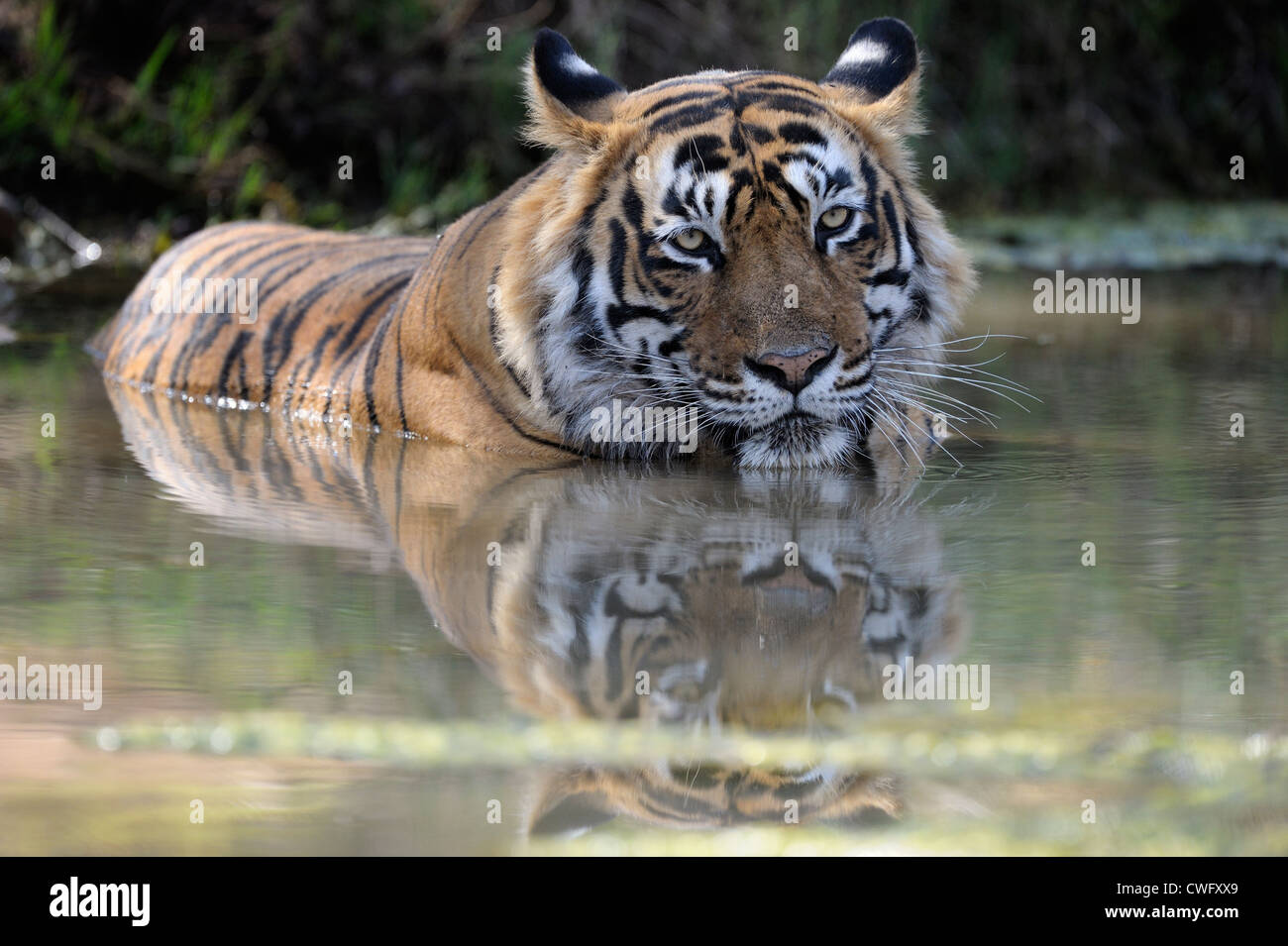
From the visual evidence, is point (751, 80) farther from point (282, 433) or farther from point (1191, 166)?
point (1191, 166)

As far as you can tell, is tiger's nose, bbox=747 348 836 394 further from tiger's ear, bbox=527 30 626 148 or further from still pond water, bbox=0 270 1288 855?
tiger's ear, bbox=527 30 626 148

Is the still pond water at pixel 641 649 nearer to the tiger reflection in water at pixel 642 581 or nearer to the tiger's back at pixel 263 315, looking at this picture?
the tiger reflection in water at pixel 642 581

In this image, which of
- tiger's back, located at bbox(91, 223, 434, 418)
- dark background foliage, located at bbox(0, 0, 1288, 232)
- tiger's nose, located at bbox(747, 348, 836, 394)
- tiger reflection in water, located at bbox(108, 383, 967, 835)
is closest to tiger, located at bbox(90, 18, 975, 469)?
tiger's nose, located at bbox(747, 348, 836, 394)

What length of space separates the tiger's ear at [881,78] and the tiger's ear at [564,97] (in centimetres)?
59

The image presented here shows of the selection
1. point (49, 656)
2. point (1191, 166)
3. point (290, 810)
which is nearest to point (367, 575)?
point (49, 656)

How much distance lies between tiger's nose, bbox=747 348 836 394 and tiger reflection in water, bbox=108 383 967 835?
0.26m

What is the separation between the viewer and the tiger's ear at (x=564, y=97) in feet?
14.7

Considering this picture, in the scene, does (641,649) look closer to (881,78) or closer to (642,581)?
(642,581)

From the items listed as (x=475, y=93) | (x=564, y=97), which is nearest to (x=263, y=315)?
(x=564, y=97)

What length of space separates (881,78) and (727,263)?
903 millimetres

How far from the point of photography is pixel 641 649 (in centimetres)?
279

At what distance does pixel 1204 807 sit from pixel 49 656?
167cm
